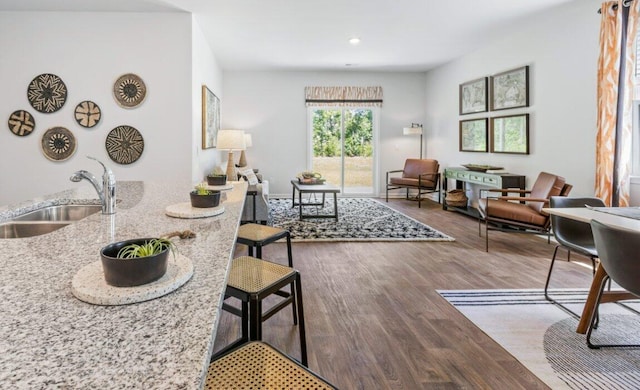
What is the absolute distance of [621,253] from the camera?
1.77 metres

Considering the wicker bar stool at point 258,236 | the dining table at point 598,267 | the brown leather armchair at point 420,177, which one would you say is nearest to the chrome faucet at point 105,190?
the wicker bar stool at point 258,236

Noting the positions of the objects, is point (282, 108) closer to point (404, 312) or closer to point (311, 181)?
point (311, 181)

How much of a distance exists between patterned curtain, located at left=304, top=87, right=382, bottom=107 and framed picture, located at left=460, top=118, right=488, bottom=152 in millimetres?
2156

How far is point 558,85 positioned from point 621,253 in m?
3.47

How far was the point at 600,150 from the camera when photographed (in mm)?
3768

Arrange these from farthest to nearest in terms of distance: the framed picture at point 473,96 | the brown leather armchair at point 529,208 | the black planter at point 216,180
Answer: the framed picture at point 473,96 → the brown leather armchair at point 529,208 → the black planter at point 216,180

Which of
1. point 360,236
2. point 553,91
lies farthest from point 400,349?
point 553,91

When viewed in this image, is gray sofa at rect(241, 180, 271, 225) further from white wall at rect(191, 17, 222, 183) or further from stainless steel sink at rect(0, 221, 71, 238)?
stainless steel sink at rect(0, 221, 71, 238)

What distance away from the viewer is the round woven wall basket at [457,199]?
20.6 ft

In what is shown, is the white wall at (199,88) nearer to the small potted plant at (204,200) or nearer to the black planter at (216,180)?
the black planter at (216,180)

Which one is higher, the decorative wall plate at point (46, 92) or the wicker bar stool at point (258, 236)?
the decorative wall plate at point (46, 92)

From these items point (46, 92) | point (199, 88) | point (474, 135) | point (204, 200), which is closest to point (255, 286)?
point (204, 200)

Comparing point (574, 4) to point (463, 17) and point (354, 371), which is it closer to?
point (463, 17)

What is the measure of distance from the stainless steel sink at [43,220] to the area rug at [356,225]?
272 centimetres
